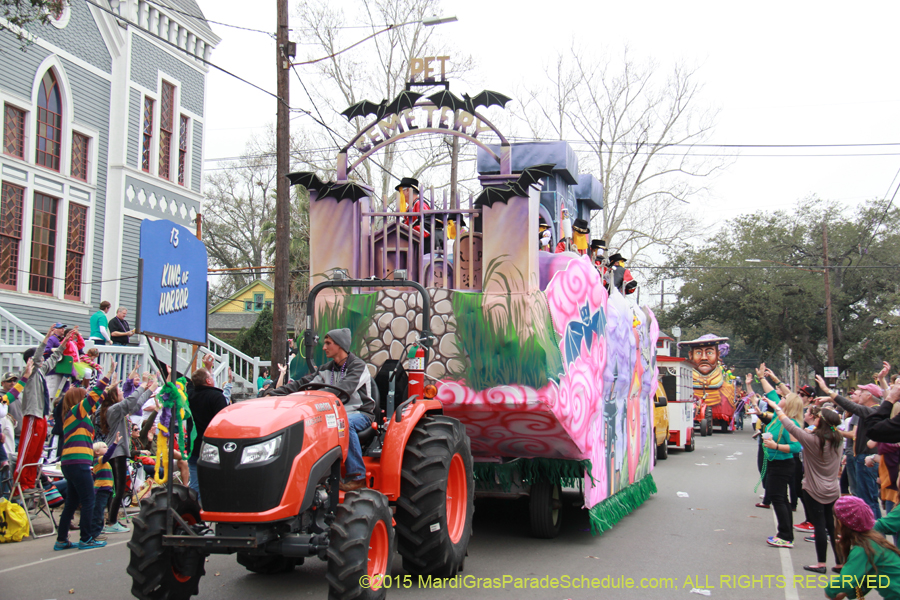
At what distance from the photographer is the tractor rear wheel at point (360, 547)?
16.7 feet

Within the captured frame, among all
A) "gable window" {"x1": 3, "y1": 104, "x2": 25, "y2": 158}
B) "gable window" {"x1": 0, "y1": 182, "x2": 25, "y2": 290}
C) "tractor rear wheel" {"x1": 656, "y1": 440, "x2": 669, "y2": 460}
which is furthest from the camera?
"tractor rear wheel" {"x1": 656, "y1": 440, "x2": 669, "y2": 460}

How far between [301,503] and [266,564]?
76.4 inches

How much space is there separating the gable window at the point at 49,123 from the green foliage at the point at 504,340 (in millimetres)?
14028

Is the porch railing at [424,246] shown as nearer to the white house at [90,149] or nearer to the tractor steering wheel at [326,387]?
the tractor steering wheel at [326,387]

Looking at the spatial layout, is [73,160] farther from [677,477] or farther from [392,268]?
[677,477]

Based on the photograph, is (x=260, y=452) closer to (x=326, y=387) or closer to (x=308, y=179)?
(x=326, y=387)

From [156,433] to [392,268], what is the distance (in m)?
5.17

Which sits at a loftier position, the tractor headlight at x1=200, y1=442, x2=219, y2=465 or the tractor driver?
the tractor driver

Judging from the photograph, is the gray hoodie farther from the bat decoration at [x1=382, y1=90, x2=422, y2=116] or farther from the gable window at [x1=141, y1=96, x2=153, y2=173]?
the gable window at [x1=141, y1=96, x2=153, y2=173]

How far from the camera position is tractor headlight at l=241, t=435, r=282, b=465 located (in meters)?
5.09

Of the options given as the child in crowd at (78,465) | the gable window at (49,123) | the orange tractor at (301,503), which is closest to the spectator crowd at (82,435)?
the child in crowd at (78,465)

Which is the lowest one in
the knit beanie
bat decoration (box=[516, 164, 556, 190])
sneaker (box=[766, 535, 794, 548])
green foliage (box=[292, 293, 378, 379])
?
sneaker (box=[766, 535, 794, 548])

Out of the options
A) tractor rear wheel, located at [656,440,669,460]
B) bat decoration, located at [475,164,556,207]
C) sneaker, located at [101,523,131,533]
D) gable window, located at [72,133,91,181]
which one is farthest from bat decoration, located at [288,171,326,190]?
tractor rear wheel, located at [656,440,669,460]

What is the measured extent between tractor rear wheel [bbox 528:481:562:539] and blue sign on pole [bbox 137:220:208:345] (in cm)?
449
